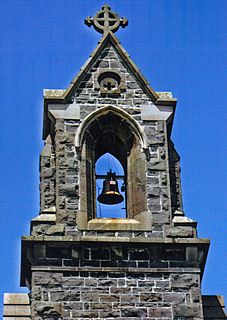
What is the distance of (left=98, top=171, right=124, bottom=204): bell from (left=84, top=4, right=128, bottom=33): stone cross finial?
3.28 m

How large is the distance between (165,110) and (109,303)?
444 cm

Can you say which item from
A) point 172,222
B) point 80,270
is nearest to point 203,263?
point 172,222

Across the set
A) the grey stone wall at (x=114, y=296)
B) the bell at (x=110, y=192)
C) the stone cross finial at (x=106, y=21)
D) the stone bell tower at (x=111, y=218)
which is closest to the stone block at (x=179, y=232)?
the stone bell tower at (x=111, y=218)

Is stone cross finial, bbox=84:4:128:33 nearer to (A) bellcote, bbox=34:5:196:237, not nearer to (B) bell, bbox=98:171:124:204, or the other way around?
(A) bellcote, bbox=34:5:196:237

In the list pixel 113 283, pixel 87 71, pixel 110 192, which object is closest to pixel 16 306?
pixel 113 283

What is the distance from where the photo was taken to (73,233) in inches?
854

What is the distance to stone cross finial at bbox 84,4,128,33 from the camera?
81.0ft

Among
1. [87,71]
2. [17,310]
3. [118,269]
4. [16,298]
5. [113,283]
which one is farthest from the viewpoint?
[87,71]

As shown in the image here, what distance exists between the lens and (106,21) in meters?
24.8

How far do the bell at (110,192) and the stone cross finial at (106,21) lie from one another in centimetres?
328

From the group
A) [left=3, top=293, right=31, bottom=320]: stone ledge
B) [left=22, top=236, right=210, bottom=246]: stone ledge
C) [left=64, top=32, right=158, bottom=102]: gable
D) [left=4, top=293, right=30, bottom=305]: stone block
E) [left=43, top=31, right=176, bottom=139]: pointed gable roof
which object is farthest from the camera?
[left=64, top=32, right=158, bottom=102]: gable

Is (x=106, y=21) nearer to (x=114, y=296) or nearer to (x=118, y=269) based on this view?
(x=118, y=269)

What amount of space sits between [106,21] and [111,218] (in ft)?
15.8

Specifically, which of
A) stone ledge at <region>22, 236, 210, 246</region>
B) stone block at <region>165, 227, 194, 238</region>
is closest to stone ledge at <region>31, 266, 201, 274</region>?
stone ledge at <region>22, 236, 210, 246</region>
